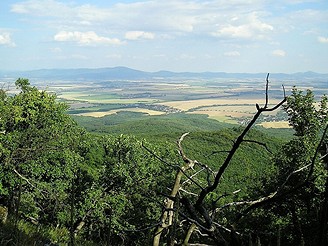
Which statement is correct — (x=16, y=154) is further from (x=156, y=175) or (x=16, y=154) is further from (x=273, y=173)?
(x=273, y=173)

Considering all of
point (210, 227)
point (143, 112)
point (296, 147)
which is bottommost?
point (143, 112)

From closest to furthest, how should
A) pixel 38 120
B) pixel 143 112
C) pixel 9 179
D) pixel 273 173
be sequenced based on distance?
pixel 9 179, pixel 273 173, pixel 38 120, pixel 143 112

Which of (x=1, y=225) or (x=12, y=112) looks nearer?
(x=1, y=225)

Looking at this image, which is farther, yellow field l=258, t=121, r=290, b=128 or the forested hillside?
yellow field l=258, t=121, r=290, b=128

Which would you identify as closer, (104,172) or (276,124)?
(104,172)

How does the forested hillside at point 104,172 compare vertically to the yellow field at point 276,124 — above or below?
above

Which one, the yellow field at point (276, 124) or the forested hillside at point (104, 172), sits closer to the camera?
the forested hillside at point (104, 172)

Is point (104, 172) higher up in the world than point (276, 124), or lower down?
higher up

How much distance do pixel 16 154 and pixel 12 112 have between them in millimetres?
1864

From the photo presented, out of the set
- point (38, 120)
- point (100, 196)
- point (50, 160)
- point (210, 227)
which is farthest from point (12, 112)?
point (210, 227)

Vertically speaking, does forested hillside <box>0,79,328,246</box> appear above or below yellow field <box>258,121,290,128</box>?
above

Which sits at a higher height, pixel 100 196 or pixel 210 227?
pixel 210 227

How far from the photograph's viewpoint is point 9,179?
14398mm

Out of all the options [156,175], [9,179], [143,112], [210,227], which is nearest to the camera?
[210,227]
